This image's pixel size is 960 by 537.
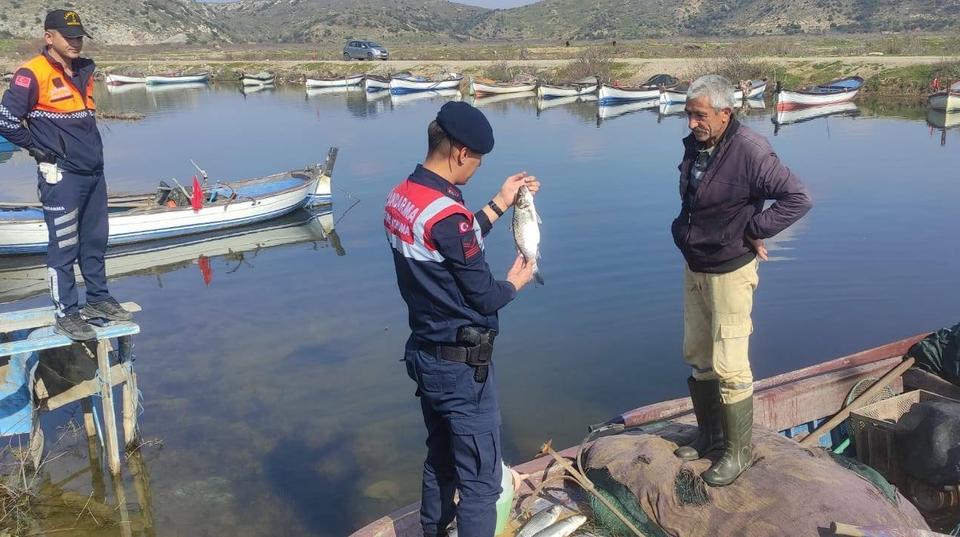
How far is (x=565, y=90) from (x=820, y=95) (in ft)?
47.6

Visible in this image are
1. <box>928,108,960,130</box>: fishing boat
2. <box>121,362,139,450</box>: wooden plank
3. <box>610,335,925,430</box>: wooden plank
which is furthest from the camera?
<box>928,108,960,130</box>: fishing boat

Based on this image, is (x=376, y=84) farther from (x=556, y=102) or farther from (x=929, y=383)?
(x=929, y=383)

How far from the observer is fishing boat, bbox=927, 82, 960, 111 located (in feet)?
104

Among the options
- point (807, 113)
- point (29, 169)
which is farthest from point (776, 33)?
point (29, 169)

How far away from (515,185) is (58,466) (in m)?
6.20

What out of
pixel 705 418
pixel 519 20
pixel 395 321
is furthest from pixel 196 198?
pixel 519 20

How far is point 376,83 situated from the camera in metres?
52.6

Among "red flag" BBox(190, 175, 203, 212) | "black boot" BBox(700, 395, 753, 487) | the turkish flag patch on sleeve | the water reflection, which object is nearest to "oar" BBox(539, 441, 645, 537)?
"black boot" BBox(700, 395, 753, 487)

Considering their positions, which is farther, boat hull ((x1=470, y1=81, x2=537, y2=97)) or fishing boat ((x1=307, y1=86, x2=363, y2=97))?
fishing boat ((x1=307, y1=86, x2=363, y2=97))

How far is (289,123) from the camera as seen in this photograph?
3488 centimetres

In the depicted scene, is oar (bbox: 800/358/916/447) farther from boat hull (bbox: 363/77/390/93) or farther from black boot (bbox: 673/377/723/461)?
boat hull (bbox: 363/77/390/93)

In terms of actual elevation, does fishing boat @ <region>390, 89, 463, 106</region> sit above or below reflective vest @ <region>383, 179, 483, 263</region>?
below

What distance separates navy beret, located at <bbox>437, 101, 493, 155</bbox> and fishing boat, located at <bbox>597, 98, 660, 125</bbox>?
33.6m

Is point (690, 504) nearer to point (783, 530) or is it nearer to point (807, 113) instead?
point (783, 530)
